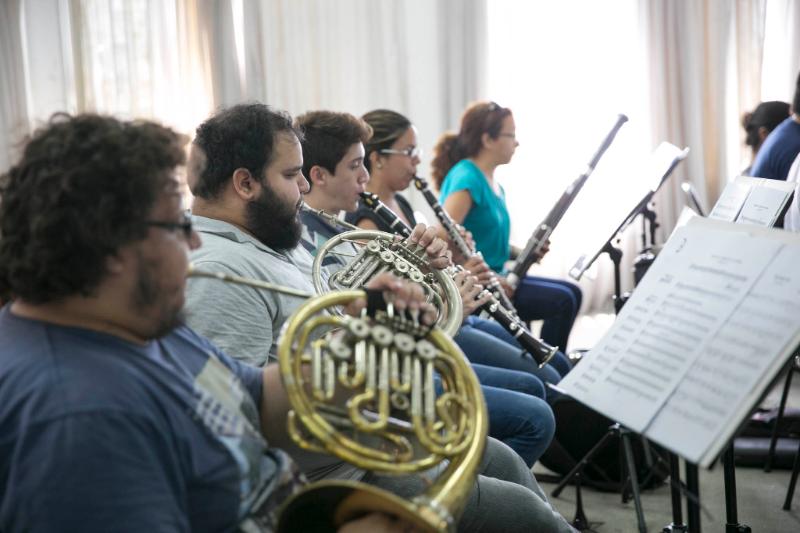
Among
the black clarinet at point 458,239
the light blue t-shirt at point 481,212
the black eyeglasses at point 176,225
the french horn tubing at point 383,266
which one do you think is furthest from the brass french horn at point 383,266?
the light blue t-shirt at point 481,212

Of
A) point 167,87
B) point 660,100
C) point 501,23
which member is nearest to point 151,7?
point 167,87

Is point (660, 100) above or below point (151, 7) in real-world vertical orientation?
below

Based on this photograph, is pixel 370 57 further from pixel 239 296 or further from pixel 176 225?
pixel 176 225

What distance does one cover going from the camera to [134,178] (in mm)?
1086

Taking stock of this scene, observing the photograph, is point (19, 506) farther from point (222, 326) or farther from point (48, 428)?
point (222, 326)

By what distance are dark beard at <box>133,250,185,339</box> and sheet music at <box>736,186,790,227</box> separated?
153 cm

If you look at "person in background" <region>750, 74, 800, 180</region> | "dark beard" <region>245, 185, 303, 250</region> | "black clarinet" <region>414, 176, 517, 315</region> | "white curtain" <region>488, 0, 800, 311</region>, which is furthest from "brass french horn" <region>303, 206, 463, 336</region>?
"white curtain" <region>488, 0, 800, 311</region>

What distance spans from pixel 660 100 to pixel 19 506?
529cm

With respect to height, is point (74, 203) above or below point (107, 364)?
above

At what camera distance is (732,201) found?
2316mm

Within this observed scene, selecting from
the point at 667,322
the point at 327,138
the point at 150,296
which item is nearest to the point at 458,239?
the point at 327,138

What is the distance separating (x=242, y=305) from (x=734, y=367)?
2.94 ft

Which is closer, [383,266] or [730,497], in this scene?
[730,497]

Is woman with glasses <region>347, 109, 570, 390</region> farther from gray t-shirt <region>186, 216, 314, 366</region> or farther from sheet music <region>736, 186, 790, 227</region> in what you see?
gray t-shirt <region>186, 216, 314, 366</region>
